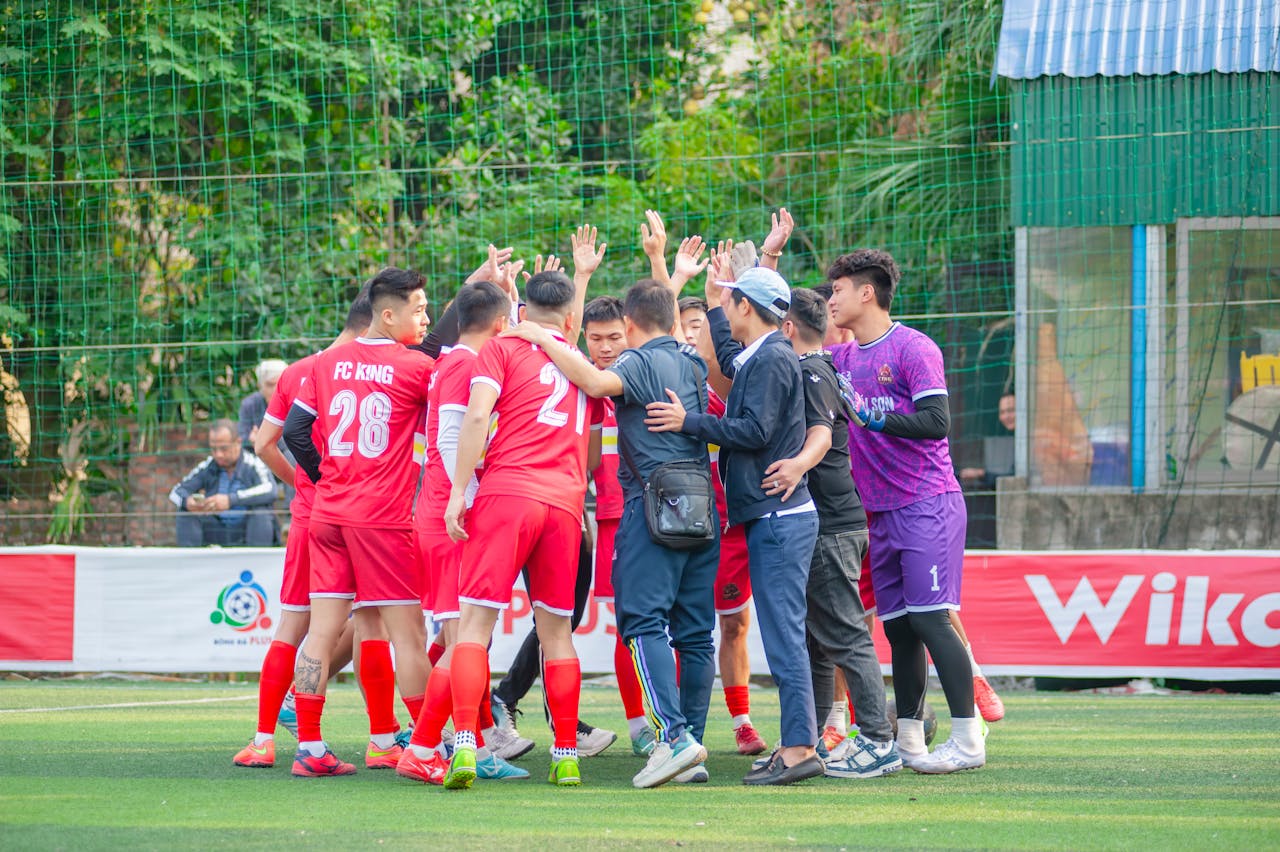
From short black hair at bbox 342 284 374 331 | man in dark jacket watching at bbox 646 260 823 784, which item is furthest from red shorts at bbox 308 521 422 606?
man in dark jacket watching at bbox 646 260 823 784

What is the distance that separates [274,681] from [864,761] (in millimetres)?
2496

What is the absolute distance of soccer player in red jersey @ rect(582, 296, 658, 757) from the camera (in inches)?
259

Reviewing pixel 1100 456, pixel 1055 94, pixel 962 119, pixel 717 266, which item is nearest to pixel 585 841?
pixel 717 266

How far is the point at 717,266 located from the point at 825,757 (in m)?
2.26

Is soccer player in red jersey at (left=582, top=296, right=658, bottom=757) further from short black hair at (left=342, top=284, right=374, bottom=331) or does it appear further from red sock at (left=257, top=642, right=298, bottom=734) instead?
red sock at (left=257, top=642, right=298, bottom=734)

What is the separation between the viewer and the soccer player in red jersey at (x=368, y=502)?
6203 millimetres

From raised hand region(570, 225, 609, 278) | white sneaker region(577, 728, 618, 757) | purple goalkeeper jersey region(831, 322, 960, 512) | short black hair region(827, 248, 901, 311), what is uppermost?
raised hand region(570, 225, 609, 278)

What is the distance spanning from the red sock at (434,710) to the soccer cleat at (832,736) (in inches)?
71.3

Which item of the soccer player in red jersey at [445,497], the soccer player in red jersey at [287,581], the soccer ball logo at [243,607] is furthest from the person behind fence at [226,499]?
the soccer player in red jersey at [445,497]

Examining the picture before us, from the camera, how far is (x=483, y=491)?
5848 millimetres

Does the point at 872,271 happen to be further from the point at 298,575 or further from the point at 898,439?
the point at 298,575

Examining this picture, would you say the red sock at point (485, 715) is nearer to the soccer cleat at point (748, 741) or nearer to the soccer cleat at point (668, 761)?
the soccer cleat at point (668, 761)

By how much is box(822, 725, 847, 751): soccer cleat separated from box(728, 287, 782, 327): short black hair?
1.93 m

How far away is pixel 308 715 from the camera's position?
624cm
